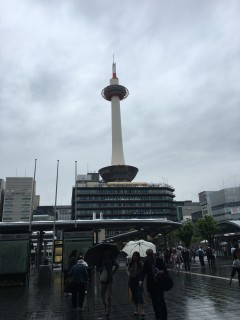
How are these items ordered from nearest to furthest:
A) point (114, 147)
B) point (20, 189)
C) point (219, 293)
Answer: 1. point (219, 293)
2. point (114, 147)
3. point (20, 189)

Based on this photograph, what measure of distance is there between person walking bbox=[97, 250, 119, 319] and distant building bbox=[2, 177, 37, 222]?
601ft

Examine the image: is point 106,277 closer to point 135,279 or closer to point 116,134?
point 135,279

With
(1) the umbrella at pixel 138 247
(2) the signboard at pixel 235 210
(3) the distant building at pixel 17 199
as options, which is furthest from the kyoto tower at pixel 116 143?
(1) the umbrella at pixel 138 247

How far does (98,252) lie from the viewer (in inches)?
349

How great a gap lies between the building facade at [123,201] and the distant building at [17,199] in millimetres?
84324

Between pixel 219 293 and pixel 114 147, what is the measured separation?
126 m

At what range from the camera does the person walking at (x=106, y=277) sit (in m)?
8.17

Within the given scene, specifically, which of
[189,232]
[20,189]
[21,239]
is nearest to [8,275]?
[21,239]

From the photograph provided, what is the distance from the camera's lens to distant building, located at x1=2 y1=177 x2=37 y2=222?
606ft

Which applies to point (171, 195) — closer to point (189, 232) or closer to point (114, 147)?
point (114, 147)

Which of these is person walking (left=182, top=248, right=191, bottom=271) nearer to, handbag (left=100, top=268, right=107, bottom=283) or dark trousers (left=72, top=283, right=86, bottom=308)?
dark trousers (left=72, top=283, right=86, bottom=308)

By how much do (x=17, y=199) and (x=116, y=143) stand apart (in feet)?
273

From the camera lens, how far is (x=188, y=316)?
7.78m

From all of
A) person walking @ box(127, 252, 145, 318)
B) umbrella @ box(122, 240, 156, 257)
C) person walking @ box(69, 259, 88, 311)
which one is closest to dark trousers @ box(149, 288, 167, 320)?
person walking @ box(127, 252, 145, 318)
